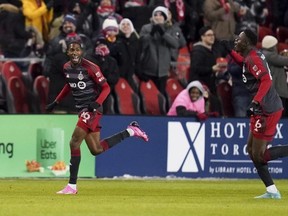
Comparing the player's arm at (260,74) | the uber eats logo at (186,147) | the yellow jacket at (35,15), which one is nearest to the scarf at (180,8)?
the yellow jacket at (35,15)

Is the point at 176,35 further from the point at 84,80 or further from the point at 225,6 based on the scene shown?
the point at 84,80

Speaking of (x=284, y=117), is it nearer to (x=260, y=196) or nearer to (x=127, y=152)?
(x=127, y=152)

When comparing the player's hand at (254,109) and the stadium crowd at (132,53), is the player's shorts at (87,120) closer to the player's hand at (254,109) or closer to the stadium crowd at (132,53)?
the player's hand at (254,109)

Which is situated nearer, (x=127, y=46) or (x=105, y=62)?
(x=105, y=62)

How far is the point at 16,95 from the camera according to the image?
914 inches

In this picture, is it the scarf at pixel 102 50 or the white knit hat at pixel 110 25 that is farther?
the white knit hat at pixel 110 25

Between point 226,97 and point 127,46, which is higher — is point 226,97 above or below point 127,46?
below

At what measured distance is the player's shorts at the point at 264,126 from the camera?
17.2 meters

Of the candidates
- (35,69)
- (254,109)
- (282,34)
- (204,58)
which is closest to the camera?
(254,109)

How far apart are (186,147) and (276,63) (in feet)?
7.72

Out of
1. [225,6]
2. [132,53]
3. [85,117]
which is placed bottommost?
[85,117]

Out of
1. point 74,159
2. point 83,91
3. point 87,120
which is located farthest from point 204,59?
point 74,159

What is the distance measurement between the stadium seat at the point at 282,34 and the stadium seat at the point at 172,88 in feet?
9.89

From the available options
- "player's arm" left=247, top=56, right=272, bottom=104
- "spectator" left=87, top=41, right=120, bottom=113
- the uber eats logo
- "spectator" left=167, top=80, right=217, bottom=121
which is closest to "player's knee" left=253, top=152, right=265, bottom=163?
"player's arm" left=247, top=56, right=272, bottom=104
